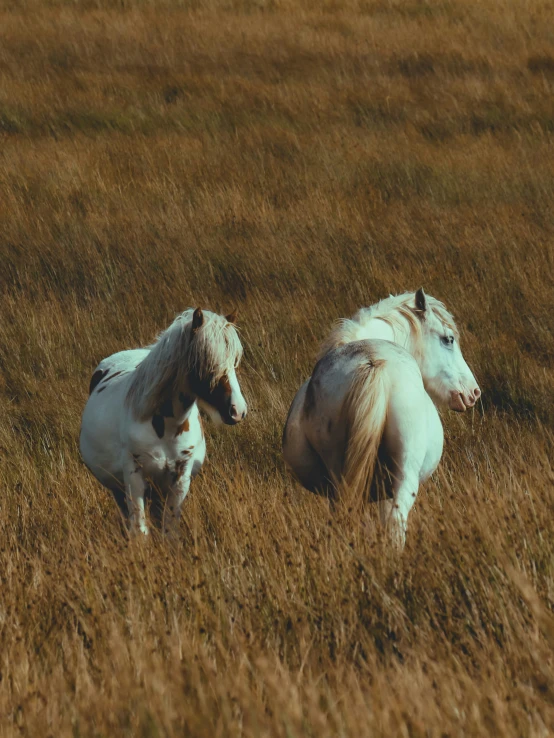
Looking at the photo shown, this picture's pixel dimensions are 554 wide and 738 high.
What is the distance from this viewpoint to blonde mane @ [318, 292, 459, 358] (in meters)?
4.12

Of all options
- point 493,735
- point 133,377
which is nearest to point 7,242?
point 133,377

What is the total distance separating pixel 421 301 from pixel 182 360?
4.30 ft

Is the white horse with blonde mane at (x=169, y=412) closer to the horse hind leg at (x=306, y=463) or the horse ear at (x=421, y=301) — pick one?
the horse hind leg at (x=306, y=463)

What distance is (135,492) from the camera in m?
3.91

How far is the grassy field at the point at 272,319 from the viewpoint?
221cm

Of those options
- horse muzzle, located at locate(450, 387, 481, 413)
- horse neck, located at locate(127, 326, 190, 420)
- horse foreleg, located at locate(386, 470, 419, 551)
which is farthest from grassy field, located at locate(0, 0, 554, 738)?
horse neck, located at locate(127, 326, 190, 420)

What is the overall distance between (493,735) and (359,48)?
42.6 feet

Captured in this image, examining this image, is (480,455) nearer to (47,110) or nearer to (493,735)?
(493,735)

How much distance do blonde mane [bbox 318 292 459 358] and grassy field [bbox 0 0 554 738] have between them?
2.51ft

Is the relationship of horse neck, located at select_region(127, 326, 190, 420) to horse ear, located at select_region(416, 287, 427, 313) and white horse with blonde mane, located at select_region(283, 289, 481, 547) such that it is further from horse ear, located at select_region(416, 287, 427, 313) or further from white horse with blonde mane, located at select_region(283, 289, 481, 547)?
horse ear, located at select_region(416, 287, 427, 313)

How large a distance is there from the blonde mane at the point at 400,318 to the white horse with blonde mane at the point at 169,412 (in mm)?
606

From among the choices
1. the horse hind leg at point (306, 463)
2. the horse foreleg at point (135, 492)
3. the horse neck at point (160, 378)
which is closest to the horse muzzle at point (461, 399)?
the horse hind leg at point (306, 463)

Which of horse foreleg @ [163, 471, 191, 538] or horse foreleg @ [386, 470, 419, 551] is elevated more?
horse foreleg @ [386, 470, 419, 551]

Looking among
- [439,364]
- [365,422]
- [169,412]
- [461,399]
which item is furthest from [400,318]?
[169,412]
